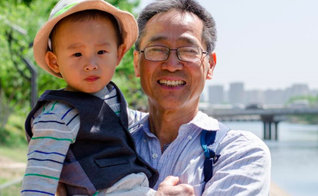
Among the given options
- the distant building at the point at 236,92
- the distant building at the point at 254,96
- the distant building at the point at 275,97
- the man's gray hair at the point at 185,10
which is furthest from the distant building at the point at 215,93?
the man's gray hair at the point at 185,10

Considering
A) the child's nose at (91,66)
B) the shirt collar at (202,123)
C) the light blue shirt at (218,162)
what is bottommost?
the light blue shirt at (218,162)

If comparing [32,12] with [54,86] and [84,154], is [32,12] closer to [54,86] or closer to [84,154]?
[54,86]

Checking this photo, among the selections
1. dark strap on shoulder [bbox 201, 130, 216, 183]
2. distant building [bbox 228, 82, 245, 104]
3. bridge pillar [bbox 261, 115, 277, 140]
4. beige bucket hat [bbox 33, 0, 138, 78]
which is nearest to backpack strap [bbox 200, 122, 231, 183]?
dark strap on shoulder [bbox 201, 130, 216, 183]

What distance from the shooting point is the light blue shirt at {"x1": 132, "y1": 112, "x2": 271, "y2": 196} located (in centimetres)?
212

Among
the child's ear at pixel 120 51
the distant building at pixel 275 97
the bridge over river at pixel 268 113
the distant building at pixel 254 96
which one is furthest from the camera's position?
the distant building at pixel 275 97

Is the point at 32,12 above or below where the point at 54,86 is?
above

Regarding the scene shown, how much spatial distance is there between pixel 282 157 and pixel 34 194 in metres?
40.4

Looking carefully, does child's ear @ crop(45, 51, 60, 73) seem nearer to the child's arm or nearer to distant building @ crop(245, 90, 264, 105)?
the child's arm

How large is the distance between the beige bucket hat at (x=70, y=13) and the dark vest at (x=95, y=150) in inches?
11.1

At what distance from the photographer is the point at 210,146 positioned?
2.31 meters

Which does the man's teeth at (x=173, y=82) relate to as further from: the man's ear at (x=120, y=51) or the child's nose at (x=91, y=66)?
the child's nose at (x=91, y=66)

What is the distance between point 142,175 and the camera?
6.89 ft

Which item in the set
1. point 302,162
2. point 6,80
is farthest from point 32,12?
point 302,162

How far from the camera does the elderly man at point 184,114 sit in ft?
7.16
